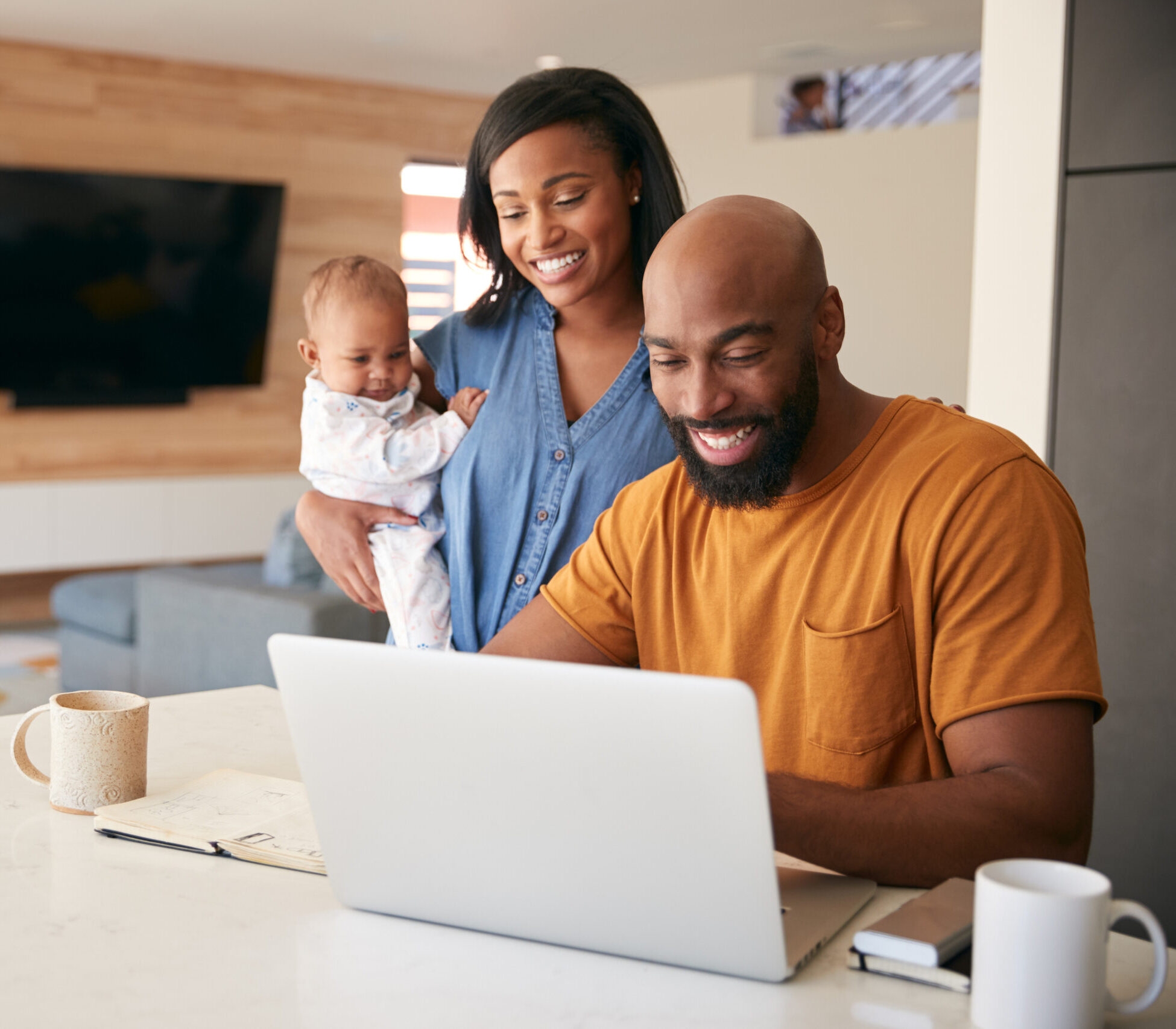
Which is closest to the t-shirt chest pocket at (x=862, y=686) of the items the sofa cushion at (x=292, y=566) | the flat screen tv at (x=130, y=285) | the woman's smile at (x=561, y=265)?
the woman's smile at (x=561, y=265)

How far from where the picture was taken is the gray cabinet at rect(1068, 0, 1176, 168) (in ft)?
7.63

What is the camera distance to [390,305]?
6.57 ft

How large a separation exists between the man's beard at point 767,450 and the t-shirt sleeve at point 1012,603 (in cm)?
18

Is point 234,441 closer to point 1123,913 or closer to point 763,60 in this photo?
point 763,60

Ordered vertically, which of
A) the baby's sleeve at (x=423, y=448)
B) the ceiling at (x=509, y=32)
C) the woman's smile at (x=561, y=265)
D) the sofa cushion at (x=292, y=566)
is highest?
the ceiling at (x=509, y=32)

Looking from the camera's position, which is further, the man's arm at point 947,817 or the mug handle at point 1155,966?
the man's arm at point 947,817

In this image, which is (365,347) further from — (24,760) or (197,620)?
(197,620)

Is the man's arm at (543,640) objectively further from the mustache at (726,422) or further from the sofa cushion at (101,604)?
the sofa cushion at (101,604)

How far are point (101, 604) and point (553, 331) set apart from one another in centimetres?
328

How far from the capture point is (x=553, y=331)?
1815 mm

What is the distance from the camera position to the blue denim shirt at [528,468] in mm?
1708

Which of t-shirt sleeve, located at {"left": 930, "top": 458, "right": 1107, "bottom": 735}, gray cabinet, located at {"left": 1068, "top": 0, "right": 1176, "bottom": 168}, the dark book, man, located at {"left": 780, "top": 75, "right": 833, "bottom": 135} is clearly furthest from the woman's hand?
man, located at {"left": 780, "top": 75, "right": 833, "bottom": 135}

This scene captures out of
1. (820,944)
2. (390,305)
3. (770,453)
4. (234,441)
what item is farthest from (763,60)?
(820,944)

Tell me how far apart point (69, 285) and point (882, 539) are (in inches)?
238
